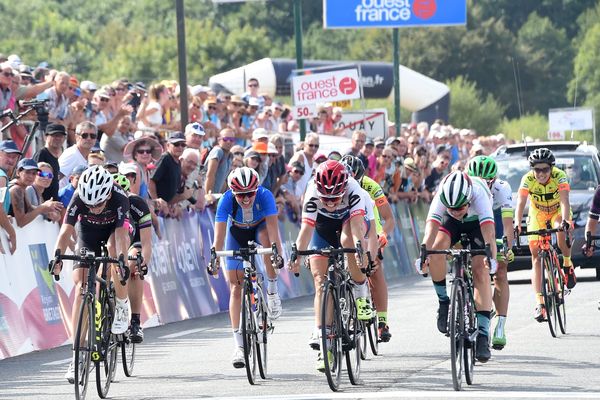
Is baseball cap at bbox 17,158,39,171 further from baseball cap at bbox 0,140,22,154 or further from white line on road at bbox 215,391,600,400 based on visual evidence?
white line on road at bbox 215,391,600,400

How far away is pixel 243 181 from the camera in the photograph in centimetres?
1328

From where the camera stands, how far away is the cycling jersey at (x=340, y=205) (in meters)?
13.1

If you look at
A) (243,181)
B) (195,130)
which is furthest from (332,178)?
(195,130)

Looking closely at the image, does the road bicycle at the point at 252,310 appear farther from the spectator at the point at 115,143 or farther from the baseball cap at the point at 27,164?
the spectator at the point at 115,143

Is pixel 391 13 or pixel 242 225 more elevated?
pixel 391 13

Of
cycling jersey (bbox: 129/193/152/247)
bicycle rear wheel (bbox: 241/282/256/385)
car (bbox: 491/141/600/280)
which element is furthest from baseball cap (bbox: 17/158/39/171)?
car (bbox: 491/141/600/280)

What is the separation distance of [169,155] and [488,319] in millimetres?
7116

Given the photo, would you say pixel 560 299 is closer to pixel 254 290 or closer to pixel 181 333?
pixel 181 333

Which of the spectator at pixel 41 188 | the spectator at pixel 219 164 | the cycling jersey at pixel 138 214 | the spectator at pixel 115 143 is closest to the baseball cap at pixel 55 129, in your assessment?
the spectator at pixel 41 188

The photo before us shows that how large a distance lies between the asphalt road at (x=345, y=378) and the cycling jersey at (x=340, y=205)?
1.31 meters

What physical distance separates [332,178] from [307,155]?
438 inches

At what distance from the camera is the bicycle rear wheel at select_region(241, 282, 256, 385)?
12.8 meters

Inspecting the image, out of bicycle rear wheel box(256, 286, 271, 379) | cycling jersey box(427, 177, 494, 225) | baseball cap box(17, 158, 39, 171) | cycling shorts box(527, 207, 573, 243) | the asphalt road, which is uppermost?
baseball cap box(17, 158, 39, 171)

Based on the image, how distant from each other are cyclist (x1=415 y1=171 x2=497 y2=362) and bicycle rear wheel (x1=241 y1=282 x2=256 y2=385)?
57.3 inches
